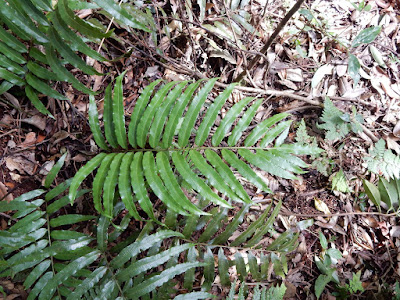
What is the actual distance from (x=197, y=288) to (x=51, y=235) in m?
1.16

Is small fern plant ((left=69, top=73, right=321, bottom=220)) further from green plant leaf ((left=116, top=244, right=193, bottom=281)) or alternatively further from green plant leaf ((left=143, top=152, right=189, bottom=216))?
green plant leaf ((left=116, top=244, right=193, bottom=281))

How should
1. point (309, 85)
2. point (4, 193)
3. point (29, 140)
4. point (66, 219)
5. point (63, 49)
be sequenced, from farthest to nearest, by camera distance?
point (309, 85), point (29, 140), point (4, 193), point (66, 219), point (63, 49)

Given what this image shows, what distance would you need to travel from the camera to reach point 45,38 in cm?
168

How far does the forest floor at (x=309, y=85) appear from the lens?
2607 millimetres

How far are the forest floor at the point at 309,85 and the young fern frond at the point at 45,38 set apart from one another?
368 mm

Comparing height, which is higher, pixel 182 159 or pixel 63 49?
pixel 63 49

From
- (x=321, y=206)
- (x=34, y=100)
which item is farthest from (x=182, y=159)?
(x=321, y=206)

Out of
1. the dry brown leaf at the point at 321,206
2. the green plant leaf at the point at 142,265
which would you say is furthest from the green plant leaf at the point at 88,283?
the dry brown leaf at the point at 321,206

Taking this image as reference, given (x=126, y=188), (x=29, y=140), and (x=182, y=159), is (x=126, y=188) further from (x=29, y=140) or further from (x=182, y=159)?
(x=29, y=140)

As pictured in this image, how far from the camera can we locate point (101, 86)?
247 cm

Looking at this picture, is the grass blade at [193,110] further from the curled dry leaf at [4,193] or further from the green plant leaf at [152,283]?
the curled dry leaf at [4,193]

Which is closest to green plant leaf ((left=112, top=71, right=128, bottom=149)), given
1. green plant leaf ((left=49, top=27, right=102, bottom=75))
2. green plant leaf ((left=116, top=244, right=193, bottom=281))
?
green plant leaf ((left=49, top=27, right=102, bottom=75))

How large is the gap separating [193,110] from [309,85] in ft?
5.40

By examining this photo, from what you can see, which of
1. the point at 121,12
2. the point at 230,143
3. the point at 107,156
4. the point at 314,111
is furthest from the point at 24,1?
the point at 314,111
